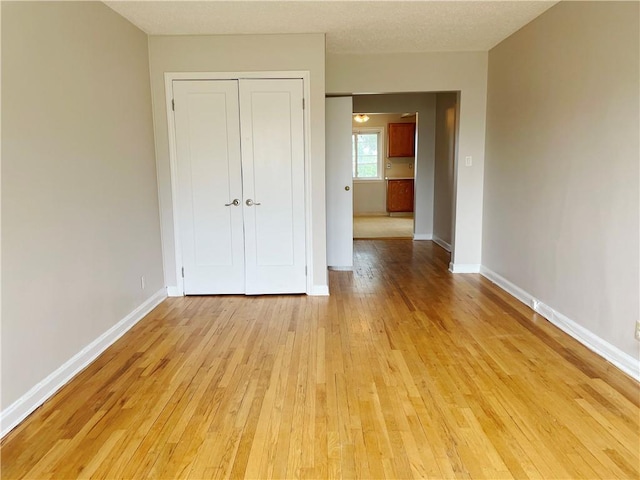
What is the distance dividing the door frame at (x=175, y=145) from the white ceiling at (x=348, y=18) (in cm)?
34

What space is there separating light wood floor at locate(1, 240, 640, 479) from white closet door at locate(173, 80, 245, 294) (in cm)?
68

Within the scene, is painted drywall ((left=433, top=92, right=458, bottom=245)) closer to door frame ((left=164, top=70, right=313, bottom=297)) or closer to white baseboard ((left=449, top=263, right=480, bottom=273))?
white baseboard ((left=449, top=263, right=480, bottom=273))

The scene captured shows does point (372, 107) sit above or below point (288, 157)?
above

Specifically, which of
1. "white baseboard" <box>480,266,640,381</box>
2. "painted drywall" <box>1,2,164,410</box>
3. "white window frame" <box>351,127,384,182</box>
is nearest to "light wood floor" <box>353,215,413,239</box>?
"white window frame" <box>351,127,384,182</box>

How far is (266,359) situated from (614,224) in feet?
7.68

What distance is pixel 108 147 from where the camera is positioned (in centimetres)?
305

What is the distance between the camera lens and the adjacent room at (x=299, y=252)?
1964mm

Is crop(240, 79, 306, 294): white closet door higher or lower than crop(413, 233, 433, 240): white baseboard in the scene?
higher

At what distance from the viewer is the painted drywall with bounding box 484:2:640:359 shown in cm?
250

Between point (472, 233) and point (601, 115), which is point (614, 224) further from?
point (472, 233)

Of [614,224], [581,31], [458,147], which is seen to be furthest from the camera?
[458,147]

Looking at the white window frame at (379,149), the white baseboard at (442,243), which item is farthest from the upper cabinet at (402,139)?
the white baseboard at (442,243)

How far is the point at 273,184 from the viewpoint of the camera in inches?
156

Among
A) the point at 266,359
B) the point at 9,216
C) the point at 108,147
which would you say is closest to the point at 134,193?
the point at 108,147
